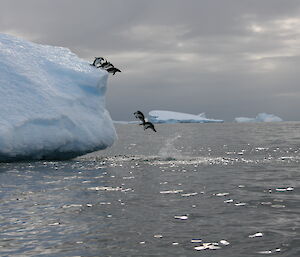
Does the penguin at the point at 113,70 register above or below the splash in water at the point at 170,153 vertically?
above

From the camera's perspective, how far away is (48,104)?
2697 cm

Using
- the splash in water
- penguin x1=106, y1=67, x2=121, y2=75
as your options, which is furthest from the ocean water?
the splash in water

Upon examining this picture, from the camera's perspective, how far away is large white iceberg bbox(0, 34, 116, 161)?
83.5 ft

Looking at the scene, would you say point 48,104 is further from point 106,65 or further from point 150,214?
point 150,214

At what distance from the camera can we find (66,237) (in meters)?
9.44

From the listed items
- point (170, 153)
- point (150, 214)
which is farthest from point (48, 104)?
point (150, 214)

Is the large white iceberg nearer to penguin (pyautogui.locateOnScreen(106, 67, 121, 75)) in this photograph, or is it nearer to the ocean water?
penguin (pyautogui.locateOnScreen(106, 67, 121, 75))

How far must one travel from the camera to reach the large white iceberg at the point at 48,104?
25.5 meters

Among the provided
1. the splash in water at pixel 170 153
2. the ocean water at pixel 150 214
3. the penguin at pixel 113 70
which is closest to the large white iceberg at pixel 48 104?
the penguin at pixel 113 70

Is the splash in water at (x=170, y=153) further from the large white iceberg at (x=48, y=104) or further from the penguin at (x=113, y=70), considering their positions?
the penguin at (x=113, y=70)

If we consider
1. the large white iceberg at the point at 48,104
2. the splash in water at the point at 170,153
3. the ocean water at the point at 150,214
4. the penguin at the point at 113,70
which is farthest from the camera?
the splash in water at the point at 170,153

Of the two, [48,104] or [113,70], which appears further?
[113,70]

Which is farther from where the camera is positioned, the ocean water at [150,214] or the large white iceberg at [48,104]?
the large white iceberg at [48,104]

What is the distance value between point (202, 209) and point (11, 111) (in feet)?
53.7
